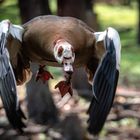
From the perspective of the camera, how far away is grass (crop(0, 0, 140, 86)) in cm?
805

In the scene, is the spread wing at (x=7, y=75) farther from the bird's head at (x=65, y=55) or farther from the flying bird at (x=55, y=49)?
the bird's head at (x=65, y=55)

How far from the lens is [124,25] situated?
16922 mm

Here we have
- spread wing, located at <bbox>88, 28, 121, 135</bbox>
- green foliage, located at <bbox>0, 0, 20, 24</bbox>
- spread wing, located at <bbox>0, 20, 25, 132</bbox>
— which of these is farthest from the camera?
green foliage, located at <bbox>0, 0, 20, 24</bbox>

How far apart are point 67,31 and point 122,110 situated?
4.49 metres

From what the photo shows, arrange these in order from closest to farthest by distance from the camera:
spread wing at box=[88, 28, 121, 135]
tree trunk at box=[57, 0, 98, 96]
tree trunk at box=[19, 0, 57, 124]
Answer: spread wing at box=[88, 28, 121, 135], tree trunk at box=[19, 0, 57, 124], tree trunk at box=[57, 0, 98, 96]

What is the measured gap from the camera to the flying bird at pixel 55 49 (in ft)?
9.18

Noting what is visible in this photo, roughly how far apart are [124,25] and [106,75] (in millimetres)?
14132

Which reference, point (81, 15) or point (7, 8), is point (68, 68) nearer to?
point (7, 8)

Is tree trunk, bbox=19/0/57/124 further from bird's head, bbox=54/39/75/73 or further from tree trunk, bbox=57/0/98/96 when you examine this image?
bird's head, bbox=54/39/75/73

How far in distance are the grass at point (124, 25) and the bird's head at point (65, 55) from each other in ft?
9.59

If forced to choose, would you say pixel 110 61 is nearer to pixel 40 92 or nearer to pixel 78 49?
pixel 78 49

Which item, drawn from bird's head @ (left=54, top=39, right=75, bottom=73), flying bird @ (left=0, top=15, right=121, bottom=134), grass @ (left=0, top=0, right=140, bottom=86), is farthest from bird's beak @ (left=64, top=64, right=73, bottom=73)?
grass @ (left=0, top=0, right=140, bottom=86)

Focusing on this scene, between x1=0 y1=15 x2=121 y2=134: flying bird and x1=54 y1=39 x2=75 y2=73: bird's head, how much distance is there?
0.15ft

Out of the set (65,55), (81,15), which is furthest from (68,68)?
(81,15)
